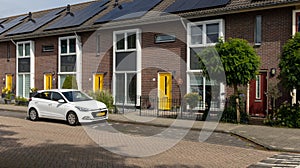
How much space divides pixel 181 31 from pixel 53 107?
8.35 m

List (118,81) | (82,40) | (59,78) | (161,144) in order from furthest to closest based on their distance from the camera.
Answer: (59,78) → (82,40) → (118,81) → (161,144)

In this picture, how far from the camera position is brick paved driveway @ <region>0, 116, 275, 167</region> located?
7.45 metres

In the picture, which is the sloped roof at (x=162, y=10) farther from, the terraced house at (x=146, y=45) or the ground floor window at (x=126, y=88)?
the ground floor window at (x=126, y=88)

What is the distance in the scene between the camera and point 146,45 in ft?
66.9

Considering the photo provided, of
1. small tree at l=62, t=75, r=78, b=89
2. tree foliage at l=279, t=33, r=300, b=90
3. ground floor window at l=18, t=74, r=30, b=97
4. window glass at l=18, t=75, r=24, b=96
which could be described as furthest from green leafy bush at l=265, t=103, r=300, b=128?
window glass at l=18, t=75, r=24, b=96

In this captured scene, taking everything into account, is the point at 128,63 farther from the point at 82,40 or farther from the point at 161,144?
the point at 161,144

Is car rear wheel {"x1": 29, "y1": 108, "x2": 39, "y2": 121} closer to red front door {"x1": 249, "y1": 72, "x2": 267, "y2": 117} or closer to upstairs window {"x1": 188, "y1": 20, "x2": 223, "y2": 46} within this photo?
upstairs window {"x1": 188, "y1": 20, "x2": 223, "y2": 46}

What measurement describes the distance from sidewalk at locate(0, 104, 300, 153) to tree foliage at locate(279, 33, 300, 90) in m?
1.81

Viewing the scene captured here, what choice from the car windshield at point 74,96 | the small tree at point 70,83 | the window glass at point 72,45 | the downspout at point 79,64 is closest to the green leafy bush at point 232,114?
the car windshield at point 74,96

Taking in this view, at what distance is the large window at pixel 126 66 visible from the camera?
20.8m

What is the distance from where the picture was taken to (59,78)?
992 inches

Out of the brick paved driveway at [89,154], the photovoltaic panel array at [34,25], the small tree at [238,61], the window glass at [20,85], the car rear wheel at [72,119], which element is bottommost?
the brick paved driveway at [89,154]

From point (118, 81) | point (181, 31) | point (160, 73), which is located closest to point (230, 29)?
point (181, 31)

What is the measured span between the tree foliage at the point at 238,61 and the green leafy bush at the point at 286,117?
1.82 metres
